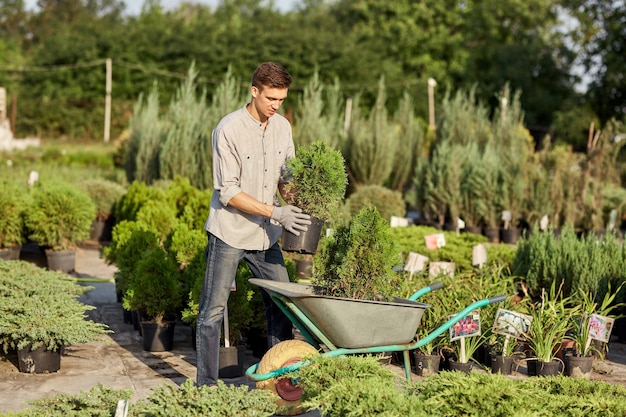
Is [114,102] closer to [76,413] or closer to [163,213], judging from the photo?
[163,213]

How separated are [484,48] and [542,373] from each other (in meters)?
32.5

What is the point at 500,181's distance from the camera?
40.7ft

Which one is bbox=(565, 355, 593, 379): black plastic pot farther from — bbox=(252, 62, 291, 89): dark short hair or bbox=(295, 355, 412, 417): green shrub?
bbox=(252, 62, 291, 89): dark short hair

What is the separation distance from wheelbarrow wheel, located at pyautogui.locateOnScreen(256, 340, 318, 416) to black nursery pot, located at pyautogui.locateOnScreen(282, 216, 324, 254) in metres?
0.47

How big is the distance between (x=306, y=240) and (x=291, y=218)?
19 cm

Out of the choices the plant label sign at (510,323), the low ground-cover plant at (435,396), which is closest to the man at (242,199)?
the low ground-cover plant at (435,396)

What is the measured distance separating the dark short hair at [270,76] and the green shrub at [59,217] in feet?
17.5

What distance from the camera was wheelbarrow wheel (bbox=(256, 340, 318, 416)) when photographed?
4359 mm

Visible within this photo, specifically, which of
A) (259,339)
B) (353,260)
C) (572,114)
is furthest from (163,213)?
(572,114)

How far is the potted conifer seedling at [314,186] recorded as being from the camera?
14.7ft

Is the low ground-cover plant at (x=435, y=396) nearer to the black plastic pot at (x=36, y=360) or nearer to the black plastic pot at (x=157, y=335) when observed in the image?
the black plastic pot at (x=36, y=360)

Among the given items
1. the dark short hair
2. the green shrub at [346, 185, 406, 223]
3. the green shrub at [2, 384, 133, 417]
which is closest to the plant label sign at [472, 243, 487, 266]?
the dark short hair

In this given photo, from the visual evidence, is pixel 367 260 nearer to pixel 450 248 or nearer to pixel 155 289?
pixel 155 289

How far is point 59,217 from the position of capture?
30.5 ft
